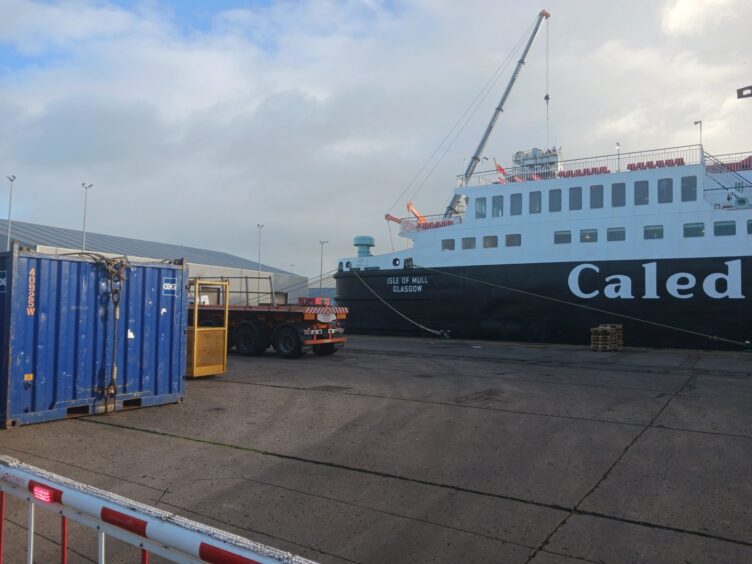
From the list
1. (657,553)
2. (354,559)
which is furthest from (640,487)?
(354,559)

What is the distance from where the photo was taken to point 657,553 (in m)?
3.80

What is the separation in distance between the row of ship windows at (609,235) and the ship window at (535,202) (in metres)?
1.14

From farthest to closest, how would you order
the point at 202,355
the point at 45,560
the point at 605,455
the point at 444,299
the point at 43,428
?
the point at 444,299 → the point at 202,355 → the point at 43,428 → the point at 605,455 → the point at 45,560

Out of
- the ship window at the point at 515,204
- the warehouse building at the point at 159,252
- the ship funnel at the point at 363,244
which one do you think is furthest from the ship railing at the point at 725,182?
the warehouse building at the point at 159,252

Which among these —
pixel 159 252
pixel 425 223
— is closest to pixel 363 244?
pixel 425 223

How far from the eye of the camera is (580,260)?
20859mm

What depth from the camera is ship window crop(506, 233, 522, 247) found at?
22.2m

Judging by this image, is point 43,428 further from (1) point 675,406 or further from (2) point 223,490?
(1) point 675,406

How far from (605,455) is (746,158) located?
20694mm

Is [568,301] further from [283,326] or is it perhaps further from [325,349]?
[283,326]

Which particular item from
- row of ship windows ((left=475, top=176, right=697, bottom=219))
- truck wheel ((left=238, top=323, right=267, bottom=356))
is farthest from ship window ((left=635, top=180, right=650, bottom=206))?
truck wheel ((left=238, top=323, right=267, bottom=356))

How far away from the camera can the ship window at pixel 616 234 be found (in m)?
20.3

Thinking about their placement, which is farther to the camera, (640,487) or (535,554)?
(640,487)

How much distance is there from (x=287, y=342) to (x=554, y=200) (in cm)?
1232
